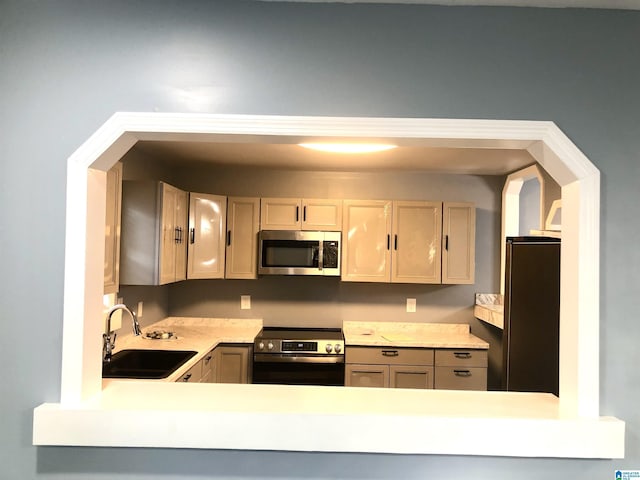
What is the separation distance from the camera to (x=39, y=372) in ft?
4.66

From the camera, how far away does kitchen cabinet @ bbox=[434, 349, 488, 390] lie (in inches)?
137

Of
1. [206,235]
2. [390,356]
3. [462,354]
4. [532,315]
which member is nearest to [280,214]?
[206,235]

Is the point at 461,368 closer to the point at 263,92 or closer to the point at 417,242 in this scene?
the point at 417,242

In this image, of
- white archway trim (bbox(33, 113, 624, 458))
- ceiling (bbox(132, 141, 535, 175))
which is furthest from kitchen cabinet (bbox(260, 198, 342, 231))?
white archway trim (bbox(33, 113, 624, 458))

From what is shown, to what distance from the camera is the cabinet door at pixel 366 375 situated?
3512mm

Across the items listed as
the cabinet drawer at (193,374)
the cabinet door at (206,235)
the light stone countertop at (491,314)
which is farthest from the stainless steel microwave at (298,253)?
the light stone countertop at (491,314)

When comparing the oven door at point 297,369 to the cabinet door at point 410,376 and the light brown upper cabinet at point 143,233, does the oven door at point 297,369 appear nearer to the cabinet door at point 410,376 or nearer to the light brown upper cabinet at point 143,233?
the cabinet door at point 410,376

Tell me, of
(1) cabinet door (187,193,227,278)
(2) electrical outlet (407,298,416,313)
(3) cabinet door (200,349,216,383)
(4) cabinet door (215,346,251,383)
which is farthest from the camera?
(2) electrical outlet (407,298,416,313)

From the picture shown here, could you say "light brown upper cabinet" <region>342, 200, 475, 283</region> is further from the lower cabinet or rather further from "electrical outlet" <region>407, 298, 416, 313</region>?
the lower cabinet

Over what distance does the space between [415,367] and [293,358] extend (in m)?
1.00

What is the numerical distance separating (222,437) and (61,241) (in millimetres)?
833

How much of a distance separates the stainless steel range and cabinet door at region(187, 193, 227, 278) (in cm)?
75

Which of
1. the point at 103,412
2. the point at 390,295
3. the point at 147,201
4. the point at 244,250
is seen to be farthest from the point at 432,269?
the point at 103,412

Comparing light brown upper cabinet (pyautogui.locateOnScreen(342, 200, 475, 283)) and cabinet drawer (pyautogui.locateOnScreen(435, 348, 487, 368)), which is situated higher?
light brown upper cabinet (pyautogui.locateOnScreen(342, 200, 475, 283))
